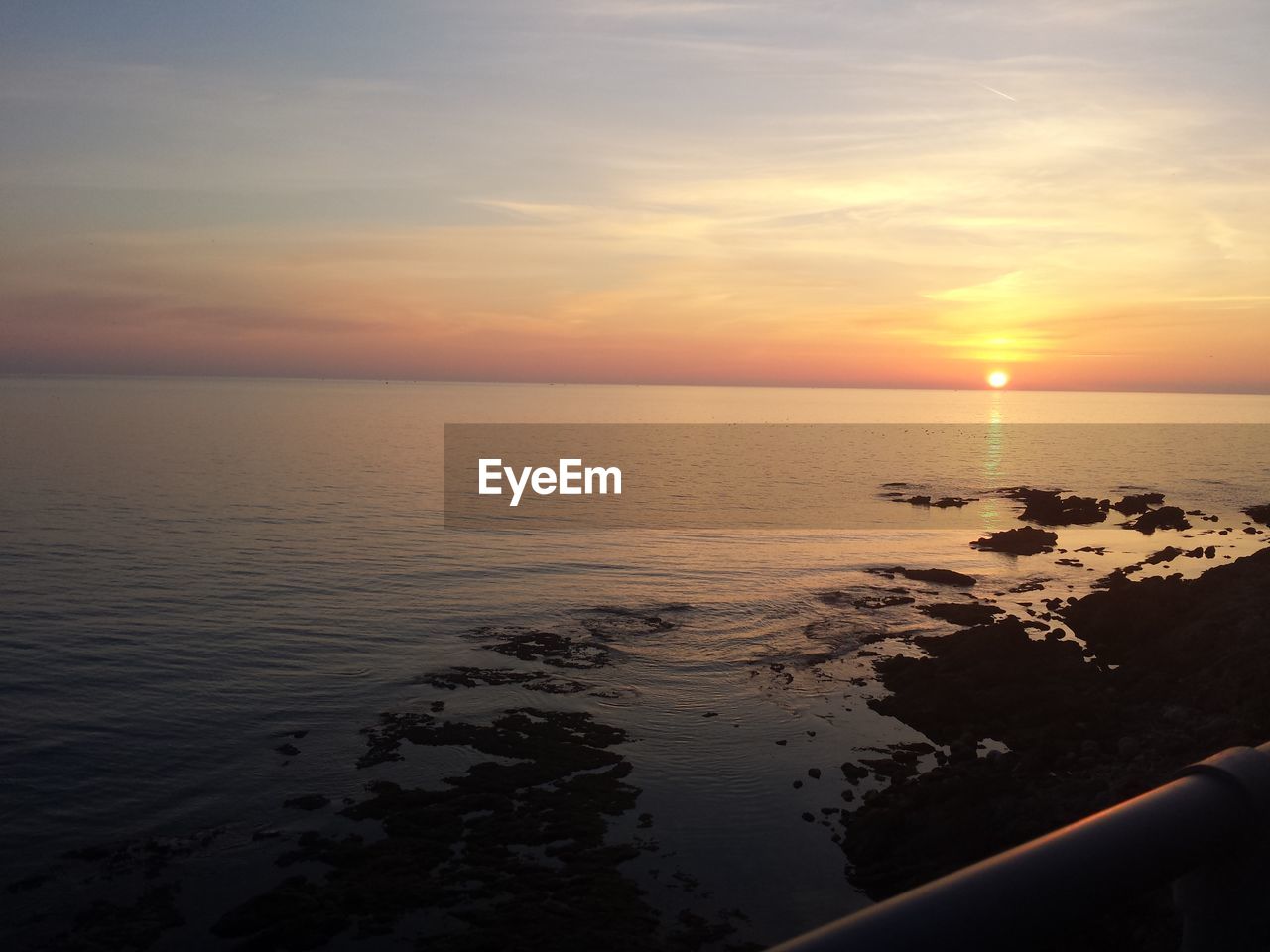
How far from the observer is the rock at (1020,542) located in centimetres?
5619

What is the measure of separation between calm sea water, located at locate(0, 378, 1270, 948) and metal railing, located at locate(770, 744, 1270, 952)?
15660 millimetres

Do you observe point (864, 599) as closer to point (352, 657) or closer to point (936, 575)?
point (936, 575)

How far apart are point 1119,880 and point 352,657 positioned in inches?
1230

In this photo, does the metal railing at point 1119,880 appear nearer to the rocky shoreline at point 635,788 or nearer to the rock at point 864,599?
the rocky shoreline at point 635,788

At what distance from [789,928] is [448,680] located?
15126 mm

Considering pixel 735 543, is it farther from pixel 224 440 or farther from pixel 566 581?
pixel 224 440

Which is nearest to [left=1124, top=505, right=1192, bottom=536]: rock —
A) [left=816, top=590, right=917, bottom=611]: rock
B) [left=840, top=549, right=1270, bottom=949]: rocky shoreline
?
[left=816, top=590, right=917, bottom=611]: rock

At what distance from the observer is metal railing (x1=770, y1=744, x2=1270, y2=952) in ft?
4.71

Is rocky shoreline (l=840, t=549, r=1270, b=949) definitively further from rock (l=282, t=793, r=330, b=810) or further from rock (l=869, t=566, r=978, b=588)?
rock (l=282, t=793, r=330, b=810)

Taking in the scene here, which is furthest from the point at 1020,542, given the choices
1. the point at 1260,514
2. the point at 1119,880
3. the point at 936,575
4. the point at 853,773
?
the point at 1119,880

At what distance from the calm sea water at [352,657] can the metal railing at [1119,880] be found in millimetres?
15660

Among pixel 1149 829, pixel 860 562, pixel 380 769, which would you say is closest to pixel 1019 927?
pixel 1149 829

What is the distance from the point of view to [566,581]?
44812 mm

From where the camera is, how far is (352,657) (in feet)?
101
